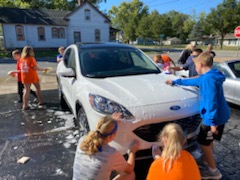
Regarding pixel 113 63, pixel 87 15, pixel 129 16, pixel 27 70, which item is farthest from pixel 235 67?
pixel 129 16

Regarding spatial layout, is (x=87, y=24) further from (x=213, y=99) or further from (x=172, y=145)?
(x=172, y=145)

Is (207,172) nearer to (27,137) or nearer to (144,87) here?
(144,87)

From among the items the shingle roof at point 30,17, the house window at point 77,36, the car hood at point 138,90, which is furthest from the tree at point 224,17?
the car hood at point 138,90

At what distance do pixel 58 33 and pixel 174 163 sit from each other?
32.6 metres

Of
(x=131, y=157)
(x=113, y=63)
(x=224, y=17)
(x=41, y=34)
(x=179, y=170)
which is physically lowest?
(x=131, y=157)

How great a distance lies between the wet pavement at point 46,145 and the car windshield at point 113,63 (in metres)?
1.29

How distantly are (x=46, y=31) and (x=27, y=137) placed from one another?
1170 inches

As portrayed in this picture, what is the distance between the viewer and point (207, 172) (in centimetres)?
296

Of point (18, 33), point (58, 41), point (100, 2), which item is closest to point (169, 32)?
point (100, 2)

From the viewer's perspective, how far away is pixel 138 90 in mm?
3115

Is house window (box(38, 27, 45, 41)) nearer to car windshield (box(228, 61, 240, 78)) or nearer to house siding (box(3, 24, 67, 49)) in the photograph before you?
house siding (box(3, 24, 67, 49))

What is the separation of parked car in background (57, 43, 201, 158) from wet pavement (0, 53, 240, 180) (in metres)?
0.57

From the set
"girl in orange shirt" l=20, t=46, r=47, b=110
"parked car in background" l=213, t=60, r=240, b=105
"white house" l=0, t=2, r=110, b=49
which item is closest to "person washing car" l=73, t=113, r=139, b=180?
"girl in orange shirt" l=20, t=46, r=47, b=110

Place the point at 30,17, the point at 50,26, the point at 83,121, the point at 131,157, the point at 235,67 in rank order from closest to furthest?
the point at 131,157 < the point at 83,121 < the point at 235,67 < the point at 30,17 < the point at 50,26
